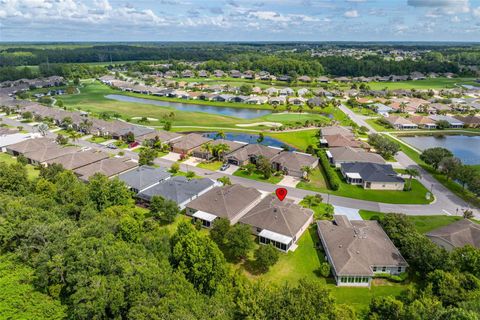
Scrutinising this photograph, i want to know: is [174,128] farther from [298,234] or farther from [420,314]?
[420,314]

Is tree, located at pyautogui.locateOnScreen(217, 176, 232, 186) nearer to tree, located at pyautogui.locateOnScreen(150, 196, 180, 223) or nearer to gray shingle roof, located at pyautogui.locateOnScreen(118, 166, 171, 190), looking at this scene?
gray shingle roof, located at pyautogui.locateOnScreen(118, 166, 171, 190)

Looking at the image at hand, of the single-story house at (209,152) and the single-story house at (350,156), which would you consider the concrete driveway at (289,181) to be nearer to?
the single-story house at (350,156)

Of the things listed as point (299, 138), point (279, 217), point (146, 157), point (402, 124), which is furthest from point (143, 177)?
point (402, 124)

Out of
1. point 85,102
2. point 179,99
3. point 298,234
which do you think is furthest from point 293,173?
point 85,102

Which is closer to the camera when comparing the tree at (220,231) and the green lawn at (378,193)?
the tree at (220,231)

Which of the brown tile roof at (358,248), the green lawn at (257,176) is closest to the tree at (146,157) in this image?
the green lawn at (257,176)

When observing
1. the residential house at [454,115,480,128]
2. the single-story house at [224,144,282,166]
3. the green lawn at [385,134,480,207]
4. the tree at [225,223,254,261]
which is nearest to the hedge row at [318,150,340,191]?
the single-story house at [224,144,282,166]

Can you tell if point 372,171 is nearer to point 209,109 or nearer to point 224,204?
point 224,204
